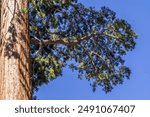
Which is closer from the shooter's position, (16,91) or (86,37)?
(16,91)

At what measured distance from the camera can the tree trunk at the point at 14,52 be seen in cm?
1053

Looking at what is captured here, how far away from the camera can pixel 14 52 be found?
1101cm

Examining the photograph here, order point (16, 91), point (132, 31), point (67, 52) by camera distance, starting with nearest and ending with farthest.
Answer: point (16, 91) < point (132, 31) < point (67, 52)

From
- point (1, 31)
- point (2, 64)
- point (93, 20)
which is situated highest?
point (93, 20)

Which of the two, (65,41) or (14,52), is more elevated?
(65,41)

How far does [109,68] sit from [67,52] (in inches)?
52.5

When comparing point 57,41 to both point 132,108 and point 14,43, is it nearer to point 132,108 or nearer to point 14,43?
point 14,43

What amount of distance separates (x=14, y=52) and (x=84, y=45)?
383cm

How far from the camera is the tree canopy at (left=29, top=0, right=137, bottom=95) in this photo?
1412cm

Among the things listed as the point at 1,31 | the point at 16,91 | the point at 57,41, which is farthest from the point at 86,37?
the point at 16,91

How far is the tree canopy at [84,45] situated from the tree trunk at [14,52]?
221 centimetres

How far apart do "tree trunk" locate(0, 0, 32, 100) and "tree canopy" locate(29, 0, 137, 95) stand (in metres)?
2.21

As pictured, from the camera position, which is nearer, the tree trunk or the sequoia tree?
the tree trunk

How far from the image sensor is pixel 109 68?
14703mm
